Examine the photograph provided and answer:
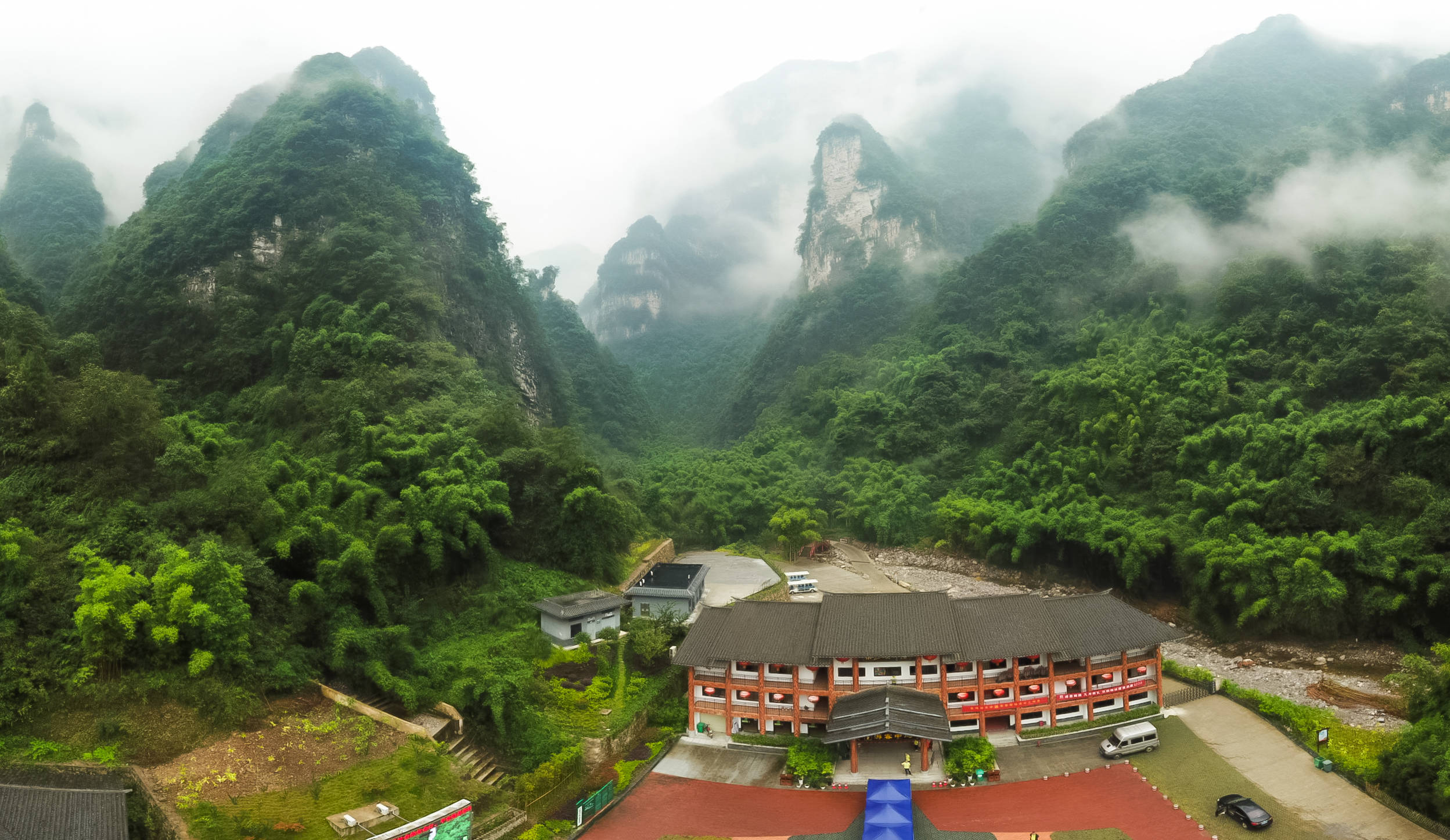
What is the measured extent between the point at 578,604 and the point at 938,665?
37.6 ft

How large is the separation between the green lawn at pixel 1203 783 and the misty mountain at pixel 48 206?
52375 mm

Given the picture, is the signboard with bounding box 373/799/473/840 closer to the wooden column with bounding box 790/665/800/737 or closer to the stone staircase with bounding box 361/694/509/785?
the stone staircase with bounding box 361/694/509/785

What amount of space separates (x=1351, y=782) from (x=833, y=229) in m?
81.0

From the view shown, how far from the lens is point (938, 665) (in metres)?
20.0

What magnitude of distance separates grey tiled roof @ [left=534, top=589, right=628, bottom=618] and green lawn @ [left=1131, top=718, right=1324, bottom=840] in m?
15.4

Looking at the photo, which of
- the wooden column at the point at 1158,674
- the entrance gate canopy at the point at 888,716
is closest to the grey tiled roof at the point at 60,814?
the entrance gate canopy at the point at 888,716

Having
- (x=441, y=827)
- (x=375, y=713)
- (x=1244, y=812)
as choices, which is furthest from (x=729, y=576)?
(x=1244, y=812)

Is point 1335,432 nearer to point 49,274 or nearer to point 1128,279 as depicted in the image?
point 1128,279

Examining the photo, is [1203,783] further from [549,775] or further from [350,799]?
[350,799]

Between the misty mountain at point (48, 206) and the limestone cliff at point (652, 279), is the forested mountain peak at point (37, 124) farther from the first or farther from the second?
the limestone cliff at point (652, 279)

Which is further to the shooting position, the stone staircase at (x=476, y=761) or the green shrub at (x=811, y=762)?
the green shrub at (x=811, y=762)

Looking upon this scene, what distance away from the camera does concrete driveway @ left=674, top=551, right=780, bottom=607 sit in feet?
104

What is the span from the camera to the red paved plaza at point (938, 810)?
631 inches

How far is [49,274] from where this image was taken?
4488 cm
